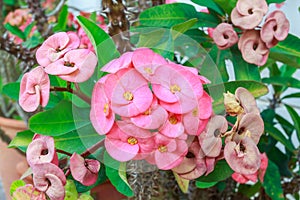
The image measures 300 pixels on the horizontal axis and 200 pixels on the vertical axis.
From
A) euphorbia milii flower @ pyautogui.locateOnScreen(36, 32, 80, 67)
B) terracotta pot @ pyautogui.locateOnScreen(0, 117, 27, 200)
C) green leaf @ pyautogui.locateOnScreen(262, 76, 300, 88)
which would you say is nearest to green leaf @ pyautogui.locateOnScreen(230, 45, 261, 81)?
green leaf @ pyautogui.locateOnScreen(262, 76, 300, 88)

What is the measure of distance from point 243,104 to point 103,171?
7.4 inches

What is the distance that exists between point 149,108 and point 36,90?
12 cm

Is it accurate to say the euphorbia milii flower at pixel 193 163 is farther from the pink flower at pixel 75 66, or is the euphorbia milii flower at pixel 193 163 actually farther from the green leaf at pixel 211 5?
the green leaf at pixel 211 5

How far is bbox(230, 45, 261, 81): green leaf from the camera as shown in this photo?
0.69m

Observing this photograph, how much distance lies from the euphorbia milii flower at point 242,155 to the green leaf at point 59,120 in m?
0.15

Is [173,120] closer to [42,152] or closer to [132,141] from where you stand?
[132,141]

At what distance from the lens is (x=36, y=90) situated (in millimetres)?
493

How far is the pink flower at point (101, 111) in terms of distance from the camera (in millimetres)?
459

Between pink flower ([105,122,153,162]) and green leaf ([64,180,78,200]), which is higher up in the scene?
pink flower ([105,122,153,162])

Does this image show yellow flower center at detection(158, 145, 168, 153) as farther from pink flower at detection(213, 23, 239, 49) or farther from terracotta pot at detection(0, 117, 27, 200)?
terracotta pot at detection(0, 117, 27, 200)

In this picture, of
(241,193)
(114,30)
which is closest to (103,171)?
(114,30)

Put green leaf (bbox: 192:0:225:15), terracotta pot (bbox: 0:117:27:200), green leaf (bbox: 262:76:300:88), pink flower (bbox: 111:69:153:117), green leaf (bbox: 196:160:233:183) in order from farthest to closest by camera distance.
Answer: terracotta pot (bbox: 0:117:27:200) → green leaf (bbox: 262:76:300:88) → green leaf (bbox: 192:0:225:15) → green leaf (bbox: 196:160:233:183) → pink flower (bbox: 111:69:153:117)

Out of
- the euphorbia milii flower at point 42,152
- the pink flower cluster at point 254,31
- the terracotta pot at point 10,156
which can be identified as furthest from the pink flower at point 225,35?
the terracotta pot at point 10,156

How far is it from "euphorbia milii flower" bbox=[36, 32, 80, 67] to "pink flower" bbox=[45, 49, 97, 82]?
1 centimetres
